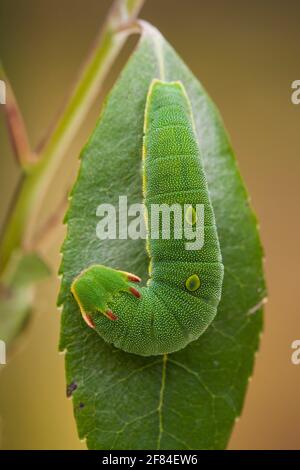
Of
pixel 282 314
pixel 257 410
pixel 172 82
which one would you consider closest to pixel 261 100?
pixel 282 314

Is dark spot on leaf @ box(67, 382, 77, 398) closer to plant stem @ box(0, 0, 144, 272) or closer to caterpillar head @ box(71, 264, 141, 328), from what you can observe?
caterpillar head @ box(71, 264, 141, 328)

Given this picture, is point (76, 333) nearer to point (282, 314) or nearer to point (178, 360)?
point (178, 360)

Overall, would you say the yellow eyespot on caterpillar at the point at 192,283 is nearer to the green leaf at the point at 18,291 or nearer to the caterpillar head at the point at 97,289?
the caterpillar head at the point at 97,289

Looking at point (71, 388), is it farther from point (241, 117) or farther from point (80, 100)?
point (241, 117)

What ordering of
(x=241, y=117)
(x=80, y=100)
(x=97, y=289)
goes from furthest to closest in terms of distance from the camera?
(x=241, y=117)
(x=80, y=100)
(x=97, y=289)

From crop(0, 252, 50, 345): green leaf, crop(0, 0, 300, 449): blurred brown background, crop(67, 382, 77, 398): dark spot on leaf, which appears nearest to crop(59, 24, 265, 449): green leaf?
crop(67, 382, 77, 398): dark spot on leaf

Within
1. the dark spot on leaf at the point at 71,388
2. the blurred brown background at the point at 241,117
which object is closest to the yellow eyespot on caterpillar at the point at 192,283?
the dark spot on leaf at the point at 71,388

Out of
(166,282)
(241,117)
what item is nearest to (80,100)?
(166,282)
